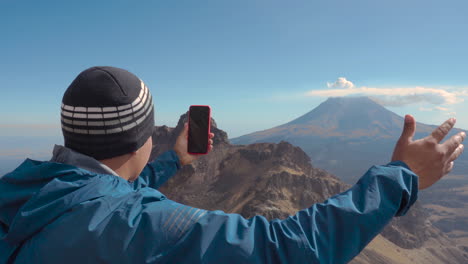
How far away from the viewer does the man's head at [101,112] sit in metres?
1.70

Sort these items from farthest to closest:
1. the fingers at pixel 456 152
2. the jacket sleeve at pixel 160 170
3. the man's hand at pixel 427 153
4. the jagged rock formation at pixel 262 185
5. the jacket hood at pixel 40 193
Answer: the jagged rock formation at pixel 262 185, the jacket sleeve at pixel 160 170, the fingers at pixel 456 152, the man's hand at pixel 427 153, the jacket hood at pixel 40 193

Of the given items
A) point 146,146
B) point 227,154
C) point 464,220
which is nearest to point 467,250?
point 464,220

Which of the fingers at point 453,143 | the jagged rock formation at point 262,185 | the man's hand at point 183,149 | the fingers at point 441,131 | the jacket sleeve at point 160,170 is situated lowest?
the jagged rock formation at point 262,185

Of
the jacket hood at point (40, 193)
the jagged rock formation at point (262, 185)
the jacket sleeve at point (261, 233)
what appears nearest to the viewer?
the jacket sleeve at point (261, 233)

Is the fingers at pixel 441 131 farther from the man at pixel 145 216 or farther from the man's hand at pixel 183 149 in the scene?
the man's hand at pixel 183 149

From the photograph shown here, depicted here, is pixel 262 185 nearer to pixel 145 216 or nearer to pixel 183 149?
pixel 183 149

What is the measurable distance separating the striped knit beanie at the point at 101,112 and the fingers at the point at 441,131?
1873 millimetres

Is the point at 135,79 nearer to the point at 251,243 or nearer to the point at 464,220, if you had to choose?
the point at 251,243

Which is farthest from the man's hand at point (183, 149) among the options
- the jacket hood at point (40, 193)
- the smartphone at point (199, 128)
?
the jacket hood at point (40, 193)

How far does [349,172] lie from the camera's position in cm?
19638

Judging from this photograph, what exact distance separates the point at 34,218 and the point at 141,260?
591 millimetres

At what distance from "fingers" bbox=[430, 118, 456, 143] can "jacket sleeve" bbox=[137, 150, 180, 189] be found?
2.52m

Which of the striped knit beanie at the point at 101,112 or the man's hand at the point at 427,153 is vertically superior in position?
the striped knit beanie at the point at 101,112

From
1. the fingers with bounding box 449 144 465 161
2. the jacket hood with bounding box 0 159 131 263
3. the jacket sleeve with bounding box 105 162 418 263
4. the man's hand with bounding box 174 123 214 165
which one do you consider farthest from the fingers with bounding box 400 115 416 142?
the man's hand with bounding box 174 123 214 165
